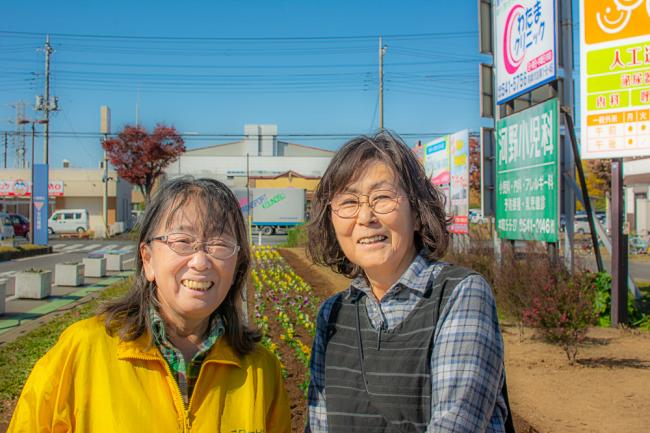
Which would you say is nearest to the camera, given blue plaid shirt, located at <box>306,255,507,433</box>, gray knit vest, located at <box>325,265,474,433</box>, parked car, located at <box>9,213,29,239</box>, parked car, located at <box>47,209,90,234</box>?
blue plaid shirt, located at <box>306,255,507,433</box>

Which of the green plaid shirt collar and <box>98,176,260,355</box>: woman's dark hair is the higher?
<box>98,176,260,355</box>: woman's dark hair

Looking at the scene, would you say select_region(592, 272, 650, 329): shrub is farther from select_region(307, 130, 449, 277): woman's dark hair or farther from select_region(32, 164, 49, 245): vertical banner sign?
select_region(32, 164, 49, 245): vertical banner sign

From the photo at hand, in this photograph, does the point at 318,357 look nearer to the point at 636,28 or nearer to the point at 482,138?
the point at 636,28

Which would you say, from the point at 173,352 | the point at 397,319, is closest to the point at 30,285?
the point at 173,352

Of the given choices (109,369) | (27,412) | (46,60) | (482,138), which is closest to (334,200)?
(109,369)

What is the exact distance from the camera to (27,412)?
186 cm

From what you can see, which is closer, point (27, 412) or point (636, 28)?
point (27, 412)

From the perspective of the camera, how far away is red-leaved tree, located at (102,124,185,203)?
139 ft

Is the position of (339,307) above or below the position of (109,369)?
above

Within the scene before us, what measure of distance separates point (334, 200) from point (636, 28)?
313 inches

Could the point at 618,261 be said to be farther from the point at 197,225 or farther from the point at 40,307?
→ the point at 40,307

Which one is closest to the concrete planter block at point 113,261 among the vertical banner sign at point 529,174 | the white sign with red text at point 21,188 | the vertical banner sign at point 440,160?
the vertical banner sign at point 440,160

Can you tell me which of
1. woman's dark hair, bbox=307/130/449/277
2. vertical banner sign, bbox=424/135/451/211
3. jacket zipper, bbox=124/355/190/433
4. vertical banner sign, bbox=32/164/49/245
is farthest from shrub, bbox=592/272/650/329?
vertical banner sign, bbox=32/164/49/245

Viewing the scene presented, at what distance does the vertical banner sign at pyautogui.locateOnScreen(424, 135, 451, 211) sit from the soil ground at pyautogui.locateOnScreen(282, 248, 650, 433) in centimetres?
703
